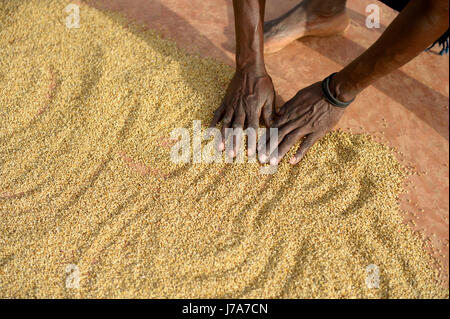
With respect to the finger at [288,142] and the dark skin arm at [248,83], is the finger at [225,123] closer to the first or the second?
the dark skin arm at [248,83]

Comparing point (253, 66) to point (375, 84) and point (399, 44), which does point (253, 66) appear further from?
point (375, 84)

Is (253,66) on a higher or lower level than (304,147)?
higher

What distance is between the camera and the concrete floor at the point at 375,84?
5.90 feet

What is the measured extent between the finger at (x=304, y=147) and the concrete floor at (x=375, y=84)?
0.27 meters

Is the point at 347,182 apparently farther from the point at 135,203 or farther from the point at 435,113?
the point at 135,203

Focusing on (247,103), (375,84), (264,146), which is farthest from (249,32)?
(375,84)

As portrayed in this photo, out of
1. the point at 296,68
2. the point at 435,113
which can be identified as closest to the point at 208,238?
the point at 296,68

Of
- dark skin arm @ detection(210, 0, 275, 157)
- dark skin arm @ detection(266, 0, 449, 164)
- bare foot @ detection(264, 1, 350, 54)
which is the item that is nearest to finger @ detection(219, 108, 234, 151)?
dark skin arm @ detection(210, 0, 275, 157)

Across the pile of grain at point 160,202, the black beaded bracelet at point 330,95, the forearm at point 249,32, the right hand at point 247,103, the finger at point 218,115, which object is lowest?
the pile of grain at point 160,202

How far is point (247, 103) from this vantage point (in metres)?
1.89

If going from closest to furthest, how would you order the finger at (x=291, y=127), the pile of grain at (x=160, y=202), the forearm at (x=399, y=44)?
1. the forearm at (x=399, y=44)
2. the pile of grain at (x=160, y=202)
3. the finger at (x=291, y=127)

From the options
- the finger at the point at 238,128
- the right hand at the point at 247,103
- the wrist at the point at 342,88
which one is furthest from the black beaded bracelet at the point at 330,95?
the finger at the point at 238,128
